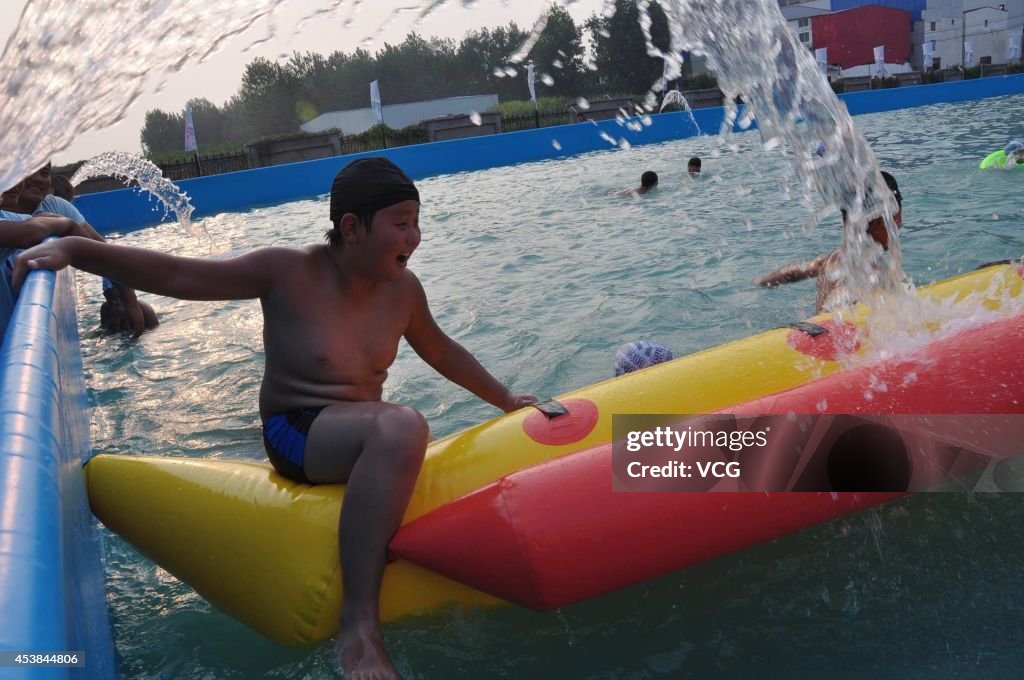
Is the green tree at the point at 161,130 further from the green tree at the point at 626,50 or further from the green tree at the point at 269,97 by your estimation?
the green tree at the point at 626,50

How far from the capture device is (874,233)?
11.6 ft

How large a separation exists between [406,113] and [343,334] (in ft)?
155

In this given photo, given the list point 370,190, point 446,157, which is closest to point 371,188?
point 370,190

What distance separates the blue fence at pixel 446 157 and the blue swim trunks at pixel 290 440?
1199 cm

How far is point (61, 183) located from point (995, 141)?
36.8ft

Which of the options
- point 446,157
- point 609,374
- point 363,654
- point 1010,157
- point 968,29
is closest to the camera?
point 363,654

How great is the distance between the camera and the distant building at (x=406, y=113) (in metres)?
47.2

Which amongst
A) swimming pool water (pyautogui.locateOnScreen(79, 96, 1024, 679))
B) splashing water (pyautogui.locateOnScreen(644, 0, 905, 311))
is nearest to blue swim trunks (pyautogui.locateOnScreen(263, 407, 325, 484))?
swimming pool water (pyautogui.locateOnScreen(79, 96, 1024, 679))

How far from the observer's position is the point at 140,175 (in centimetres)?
1376

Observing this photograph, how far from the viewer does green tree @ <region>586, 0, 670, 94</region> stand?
42500 millimetres

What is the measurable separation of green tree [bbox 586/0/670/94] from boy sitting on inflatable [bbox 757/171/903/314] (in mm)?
40161

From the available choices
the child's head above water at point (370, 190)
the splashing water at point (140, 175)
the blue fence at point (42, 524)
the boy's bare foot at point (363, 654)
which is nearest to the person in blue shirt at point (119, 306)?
the blue fence at point (42, 524)

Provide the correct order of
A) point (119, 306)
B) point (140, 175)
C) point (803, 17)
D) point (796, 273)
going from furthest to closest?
point (803, 17)
point (140, 175)
point (119, 306)
point (796, 273)

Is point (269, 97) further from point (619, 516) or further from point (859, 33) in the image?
point (619, 516)
